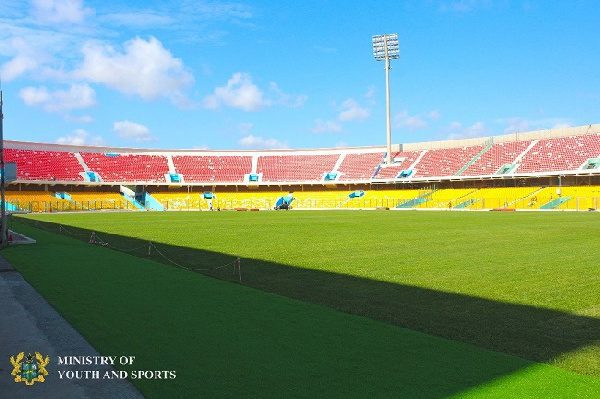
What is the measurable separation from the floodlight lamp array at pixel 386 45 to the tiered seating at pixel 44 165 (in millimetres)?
43849

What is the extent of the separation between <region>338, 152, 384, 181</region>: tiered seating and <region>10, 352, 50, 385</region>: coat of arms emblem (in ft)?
231

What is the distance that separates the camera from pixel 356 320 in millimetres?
7184

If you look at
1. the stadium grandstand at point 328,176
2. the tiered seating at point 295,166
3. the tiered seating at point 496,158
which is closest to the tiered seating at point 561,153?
the stadium grandstand at point 328,176

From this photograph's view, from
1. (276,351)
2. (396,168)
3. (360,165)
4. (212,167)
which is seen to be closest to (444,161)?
(396,168)

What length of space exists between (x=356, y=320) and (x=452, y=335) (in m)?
1.33

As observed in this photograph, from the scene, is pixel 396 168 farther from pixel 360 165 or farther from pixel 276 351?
pixel 276 351

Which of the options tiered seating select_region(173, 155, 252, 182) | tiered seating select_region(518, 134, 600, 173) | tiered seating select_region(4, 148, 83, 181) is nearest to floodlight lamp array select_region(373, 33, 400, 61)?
tiered seating select_region(518, 134, 600, 173)

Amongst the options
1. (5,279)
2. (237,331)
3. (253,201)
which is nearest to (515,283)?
(237,331)

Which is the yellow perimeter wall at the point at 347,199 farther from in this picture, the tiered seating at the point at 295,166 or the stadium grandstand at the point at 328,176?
the tiered seating at the point at 295,166

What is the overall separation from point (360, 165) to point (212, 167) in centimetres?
2332

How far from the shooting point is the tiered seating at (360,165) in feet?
249

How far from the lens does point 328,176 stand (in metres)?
78.4

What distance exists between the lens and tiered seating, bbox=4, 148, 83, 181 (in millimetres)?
65812
